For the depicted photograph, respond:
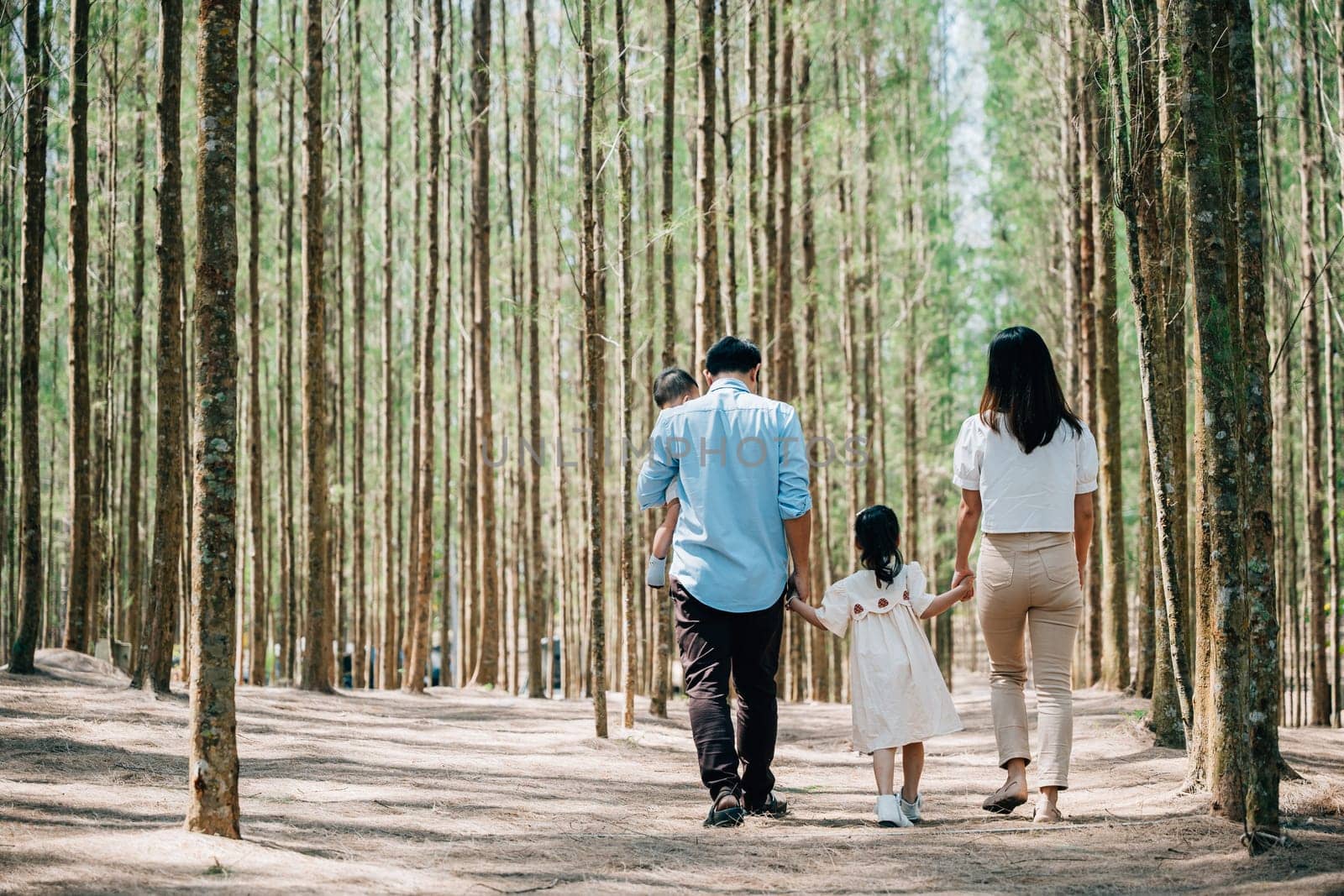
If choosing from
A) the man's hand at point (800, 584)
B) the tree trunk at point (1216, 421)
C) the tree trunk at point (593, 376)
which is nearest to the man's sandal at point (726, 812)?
the man's hand at point (800, 584)

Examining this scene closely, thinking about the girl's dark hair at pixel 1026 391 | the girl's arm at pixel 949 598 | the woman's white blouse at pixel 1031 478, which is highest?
the girl's dark hair at pixel 1026 391

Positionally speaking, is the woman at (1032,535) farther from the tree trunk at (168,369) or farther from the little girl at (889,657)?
the tree trunk at (168,369)

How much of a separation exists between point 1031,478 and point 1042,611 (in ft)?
1.79

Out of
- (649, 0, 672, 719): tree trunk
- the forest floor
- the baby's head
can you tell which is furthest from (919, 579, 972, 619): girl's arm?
(649, 0, 672, 719): tree trunk

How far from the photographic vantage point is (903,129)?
803 inches

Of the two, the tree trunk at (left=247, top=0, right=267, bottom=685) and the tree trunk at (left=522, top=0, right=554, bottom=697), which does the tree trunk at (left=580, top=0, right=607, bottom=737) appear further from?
the tree trunk at (left=247, top=0, right=267, bottom=685)

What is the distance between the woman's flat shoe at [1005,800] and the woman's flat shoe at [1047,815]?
0.29 m

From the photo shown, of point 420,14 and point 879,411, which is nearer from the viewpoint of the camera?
point 420,14

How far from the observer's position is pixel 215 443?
12.9ft

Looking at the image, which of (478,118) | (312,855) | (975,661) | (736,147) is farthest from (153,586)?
(975,661)

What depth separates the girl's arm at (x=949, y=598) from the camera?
4.89 metres

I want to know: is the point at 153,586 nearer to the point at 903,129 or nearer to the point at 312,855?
the point at 312,855

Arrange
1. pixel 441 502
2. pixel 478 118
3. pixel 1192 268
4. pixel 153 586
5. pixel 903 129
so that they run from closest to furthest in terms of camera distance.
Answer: pixel 1192 268 < pixel 153 586 < pixel 478 118 < pixel 903 129 < pixel 441 502

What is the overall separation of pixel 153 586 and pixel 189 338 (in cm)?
965
